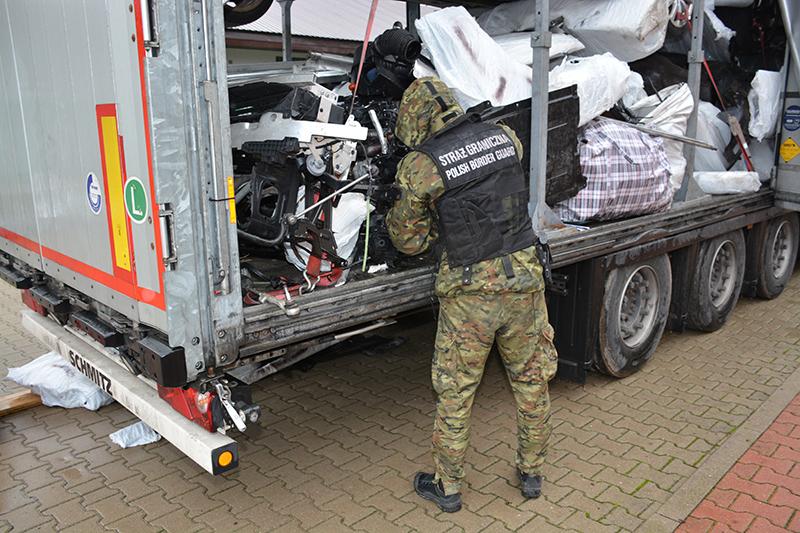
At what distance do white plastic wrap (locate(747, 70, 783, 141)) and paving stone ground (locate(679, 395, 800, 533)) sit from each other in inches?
108

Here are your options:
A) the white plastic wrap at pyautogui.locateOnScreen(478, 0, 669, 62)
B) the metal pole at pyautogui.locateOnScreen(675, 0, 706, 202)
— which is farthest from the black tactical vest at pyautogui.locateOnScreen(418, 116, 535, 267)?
the metal pole at pyautogui.locateOnScreen(675, 0, 706, 202)

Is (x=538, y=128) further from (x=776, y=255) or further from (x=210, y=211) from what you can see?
(x=776, y=255)

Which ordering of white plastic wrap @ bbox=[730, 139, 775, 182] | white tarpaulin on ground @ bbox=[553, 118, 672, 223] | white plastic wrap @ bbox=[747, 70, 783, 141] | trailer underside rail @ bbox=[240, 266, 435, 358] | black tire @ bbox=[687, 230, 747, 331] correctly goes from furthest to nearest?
white plastic wrap @ bbox=[730, 139, 775, 182] < white plastic wrap @ bbox=[747, 70, 783, 141] < black tire @ bbox=[687, 230, 747, 331] < white tarpaulin on ground @ bbox=[553, 118, 672, 223] < trailer underside rail @ bbox=[240, 266, 435, 358]

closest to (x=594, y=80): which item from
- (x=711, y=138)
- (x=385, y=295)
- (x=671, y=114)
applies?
(x=671, y=114)

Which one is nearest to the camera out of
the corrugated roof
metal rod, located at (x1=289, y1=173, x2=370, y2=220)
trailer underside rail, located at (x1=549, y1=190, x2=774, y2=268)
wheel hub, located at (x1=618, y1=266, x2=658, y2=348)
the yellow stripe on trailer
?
the yellow stripe on trailer

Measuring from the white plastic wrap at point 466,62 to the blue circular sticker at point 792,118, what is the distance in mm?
3136

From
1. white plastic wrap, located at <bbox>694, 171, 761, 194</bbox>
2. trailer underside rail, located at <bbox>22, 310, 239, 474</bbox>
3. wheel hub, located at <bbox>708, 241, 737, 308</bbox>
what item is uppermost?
white plastic wrap, located at <bbox>694, 171, 761, 194</bbox>

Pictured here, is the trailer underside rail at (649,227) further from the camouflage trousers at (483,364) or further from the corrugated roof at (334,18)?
the corrugated roof at (334,18)

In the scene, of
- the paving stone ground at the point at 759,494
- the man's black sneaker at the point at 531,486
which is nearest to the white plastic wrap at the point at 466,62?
the man's black sneaker at the point at 531,486

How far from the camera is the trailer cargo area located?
234 cm

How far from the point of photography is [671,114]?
4.61 metres

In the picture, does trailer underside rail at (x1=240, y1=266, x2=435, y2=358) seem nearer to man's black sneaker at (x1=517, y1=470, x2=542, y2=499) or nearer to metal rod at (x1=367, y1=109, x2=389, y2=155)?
metal rod at (x1=367, y1=109, x2=389, y2=155)

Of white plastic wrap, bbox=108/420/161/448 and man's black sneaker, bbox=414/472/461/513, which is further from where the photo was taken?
white plastic wrap, bbox=108/420/161/448

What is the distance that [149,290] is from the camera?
2471 mm
